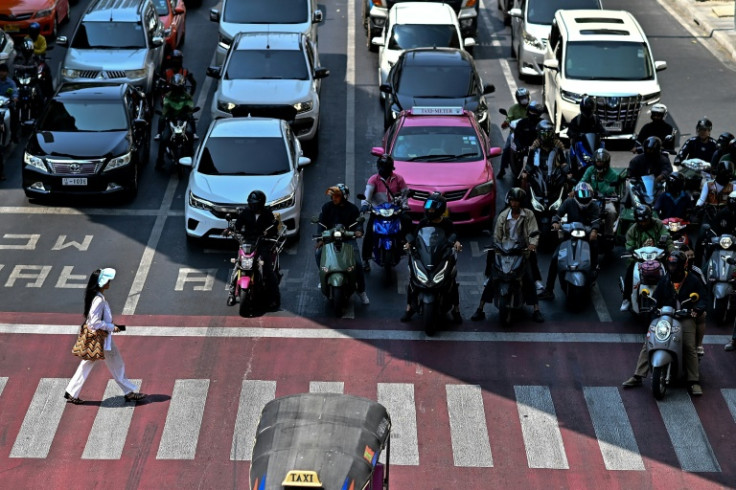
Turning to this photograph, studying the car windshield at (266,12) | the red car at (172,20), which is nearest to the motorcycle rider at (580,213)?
the car windshield at (266,12)

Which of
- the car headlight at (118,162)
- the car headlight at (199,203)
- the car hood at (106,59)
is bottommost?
the car hood at (106,59)

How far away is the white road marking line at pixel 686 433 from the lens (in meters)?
14.6

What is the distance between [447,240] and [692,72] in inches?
564

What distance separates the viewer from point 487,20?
34625mm

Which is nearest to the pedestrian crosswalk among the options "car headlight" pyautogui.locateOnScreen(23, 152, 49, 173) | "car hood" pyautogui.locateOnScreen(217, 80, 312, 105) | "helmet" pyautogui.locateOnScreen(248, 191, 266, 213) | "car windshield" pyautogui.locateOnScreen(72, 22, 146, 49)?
"helmet" pyautogui.locateOnScreen(248, 191, 266, 213)

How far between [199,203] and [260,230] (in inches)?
96.5

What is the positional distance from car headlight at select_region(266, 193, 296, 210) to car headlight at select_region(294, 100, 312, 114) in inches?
155

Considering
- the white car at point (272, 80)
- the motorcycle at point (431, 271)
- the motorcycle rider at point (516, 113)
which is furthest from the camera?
the white car at point (272, 80)

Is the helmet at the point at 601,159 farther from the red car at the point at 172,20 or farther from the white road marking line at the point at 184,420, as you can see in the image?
the red car at the point at 172,20

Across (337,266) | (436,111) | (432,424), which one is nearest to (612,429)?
(432,424)

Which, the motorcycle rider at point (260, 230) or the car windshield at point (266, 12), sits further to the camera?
the car windshield at point (266, 12)

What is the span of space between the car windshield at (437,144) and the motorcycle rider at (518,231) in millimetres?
3756

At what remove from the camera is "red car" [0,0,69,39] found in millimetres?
30656

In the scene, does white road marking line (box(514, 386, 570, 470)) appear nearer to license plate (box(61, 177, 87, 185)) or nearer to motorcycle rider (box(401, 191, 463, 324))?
motorcycle rider (box(401, 191, 463, 324))
